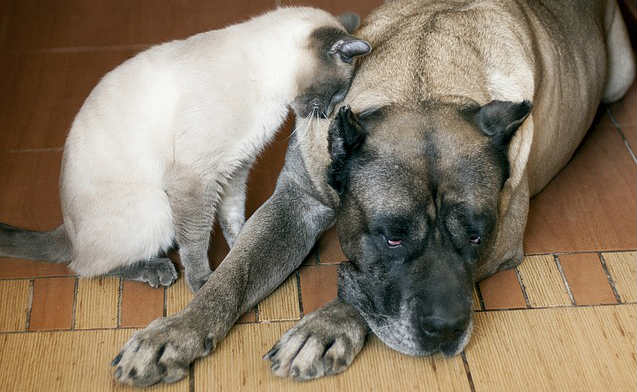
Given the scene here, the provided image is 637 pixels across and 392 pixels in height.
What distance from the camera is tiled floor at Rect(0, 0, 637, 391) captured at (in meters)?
2.04

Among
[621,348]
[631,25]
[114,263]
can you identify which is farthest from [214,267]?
[631,25]

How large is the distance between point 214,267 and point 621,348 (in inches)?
48.4

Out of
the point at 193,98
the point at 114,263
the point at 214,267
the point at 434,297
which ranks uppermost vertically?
the point at 193,98

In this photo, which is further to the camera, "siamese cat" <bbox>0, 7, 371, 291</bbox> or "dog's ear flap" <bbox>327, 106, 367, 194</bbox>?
"siamese cat" <bbox>0, 7, 371, 291</bbox>

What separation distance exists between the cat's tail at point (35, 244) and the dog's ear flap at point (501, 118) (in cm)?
123

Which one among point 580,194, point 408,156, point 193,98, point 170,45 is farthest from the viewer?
point 580,194

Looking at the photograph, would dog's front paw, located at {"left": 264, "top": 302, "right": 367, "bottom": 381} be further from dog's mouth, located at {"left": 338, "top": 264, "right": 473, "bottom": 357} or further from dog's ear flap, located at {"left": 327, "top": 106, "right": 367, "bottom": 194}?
dog's ear flap, located at {"left": 327, "top": 106, "right": 367, "bottom": 194}

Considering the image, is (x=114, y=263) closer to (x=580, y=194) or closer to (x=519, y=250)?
(x=519, y=250)

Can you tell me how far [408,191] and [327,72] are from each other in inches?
17.3

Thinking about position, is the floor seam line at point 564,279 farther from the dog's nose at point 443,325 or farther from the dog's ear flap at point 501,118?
the dog's ear flap at point 501,118

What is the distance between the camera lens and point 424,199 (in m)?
1.78

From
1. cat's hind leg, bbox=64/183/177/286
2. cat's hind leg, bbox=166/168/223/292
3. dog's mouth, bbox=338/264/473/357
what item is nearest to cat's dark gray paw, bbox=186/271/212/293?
cat's hind leg, bbox=166/168/223/292

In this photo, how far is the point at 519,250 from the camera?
2328 millimetres

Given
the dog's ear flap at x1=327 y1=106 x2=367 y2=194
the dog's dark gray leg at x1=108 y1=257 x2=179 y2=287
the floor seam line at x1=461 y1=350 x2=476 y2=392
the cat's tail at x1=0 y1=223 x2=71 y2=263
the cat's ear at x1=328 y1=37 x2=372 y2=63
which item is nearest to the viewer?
the dog's ear flap at x1=327 y1=106 x2=367 y2=194
